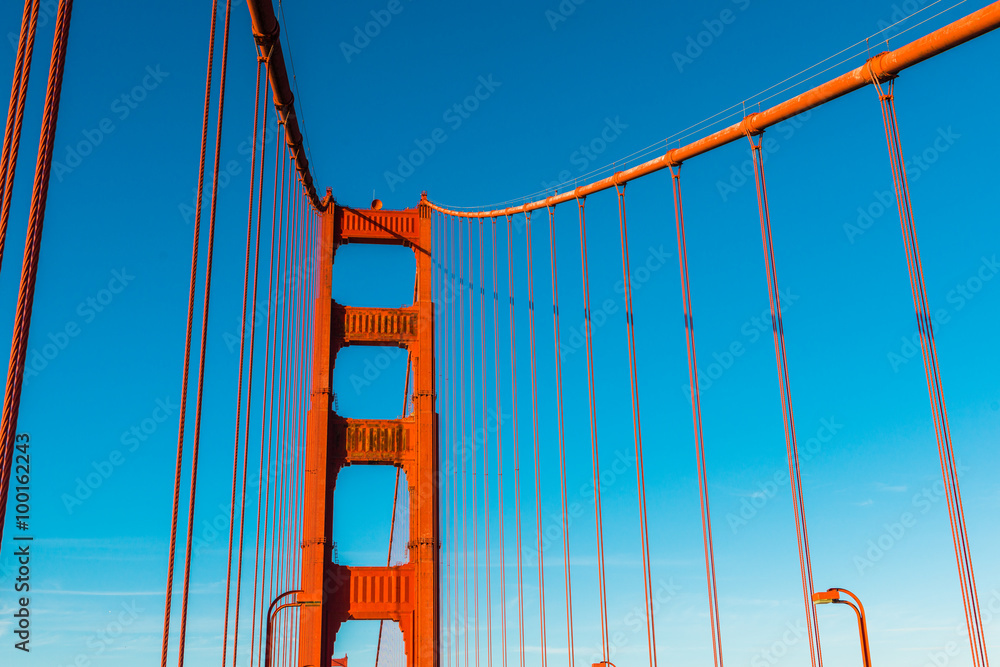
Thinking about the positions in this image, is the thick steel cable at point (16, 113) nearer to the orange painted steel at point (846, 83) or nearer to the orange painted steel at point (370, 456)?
the orange painted steel at point (846, 83)

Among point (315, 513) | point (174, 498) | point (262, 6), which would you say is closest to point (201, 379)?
point (174, 498)

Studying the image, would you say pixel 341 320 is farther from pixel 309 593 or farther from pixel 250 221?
pixel 250 221

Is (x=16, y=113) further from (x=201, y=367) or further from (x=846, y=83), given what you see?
(x=846, y=83)

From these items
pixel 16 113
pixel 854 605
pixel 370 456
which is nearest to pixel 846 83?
pixel 854 605

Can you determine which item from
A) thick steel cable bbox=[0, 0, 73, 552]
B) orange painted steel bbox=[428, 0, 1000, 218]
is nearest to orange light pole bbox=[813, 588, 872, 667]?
orange painted steel bbox=[428, 0, 1000, 218]

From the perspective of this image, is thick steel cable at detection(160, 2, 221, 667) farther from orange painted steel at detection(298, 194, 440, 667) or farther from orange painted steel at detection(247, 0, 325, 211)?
orange painted steel at detection(298, 194, 440, 667)

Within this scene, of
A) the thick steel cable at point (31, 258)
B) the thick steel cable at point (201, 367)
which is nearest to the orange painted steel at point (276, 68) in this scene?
the thick steel cable at point (201, 367)
